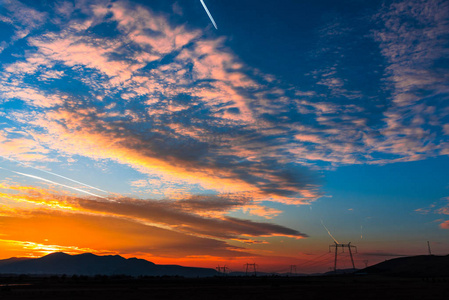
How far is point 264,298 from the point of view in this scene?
6612 cm

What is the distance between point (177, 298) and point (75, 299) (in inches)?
766

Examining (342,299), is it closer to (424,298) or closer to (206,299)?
(424,298)

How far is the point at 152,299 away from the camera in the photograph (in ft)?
209

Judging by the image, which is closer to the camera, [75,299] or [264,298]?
[75,299]

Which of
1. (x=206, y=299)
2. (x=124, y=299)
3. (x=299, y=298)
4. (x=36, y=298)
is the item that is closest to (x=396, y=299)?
(x=299, y=298)

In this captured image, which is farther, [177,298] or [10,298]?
[177,298]

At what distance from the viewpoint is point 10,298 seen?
60.8 meters

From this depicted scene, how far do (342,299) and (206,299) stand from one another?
91.1ft

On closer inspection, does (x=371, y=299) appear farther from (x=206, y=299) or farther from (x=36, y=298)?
(x=36, y=298)

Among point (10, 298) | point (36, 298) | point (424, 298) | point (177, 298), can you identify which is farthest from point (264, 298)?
point (10, 298)

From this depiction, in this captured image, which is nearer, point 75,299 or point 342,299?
point 75,299

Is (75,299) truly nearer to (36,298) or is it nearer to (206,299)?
(36,298)

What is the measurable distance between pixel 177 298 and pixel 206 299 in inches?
256

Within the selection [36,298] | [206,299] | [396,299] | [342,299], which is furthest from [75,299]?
[396,299]
